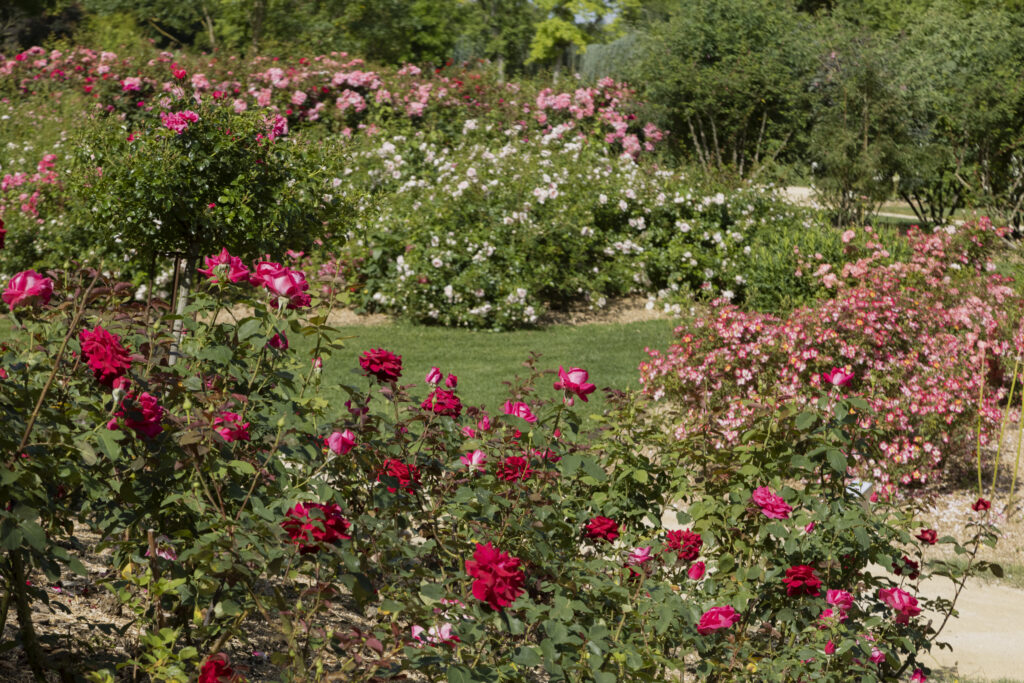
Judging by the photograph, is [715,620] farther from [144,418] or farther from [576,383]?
[144,418]

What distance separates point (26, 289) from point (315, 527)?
0.86 metres

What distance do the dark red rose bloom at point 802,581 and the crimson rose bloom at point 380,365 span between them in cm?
118

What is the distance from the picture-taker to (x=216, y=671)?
1.78 metres

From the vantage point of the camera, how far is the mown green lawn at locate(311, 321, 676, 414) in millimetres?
7609

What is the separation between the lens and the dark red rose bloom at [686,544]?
277 cm

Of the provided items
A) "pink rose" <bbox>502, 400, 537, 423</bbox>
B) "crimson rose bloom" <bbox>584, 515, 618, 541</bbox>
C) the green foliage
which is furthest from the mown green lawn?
"crimson rose bloom" <bbox>584, 515, 618, 541</bbox>

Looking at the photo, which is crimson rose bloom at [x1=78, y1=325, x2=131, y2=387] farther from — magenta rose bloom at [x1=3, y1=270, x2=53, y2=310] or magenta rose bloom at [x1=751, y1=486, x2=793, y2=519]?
magenta rose bloom at [x1=751, y1=486, x2=793, y2=519]

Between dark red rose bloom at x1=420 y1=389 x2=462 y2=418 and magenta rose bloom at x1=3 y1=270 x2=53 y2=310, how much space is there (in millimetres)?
1141

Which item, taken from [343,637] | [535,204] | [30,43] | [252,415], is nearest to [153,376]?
[252,415]

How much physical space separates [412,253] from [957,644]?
6.47m

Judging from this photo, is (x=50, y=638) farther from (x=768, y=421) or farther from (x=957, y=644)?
(x=957, y=644)

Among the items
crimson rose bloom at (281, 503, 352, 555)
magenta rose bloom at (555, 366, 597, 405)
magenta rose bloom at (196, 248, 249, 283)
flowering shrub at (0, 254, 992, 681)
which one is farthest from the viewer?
magenta rose bloom at (555, 366, 597, 405)

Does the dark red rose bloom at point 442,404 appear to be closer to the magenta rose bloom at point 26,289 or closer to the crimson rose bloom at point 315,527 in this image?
the crimson rose bloom at point 315,527

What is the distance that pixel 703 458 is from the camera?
314cm
